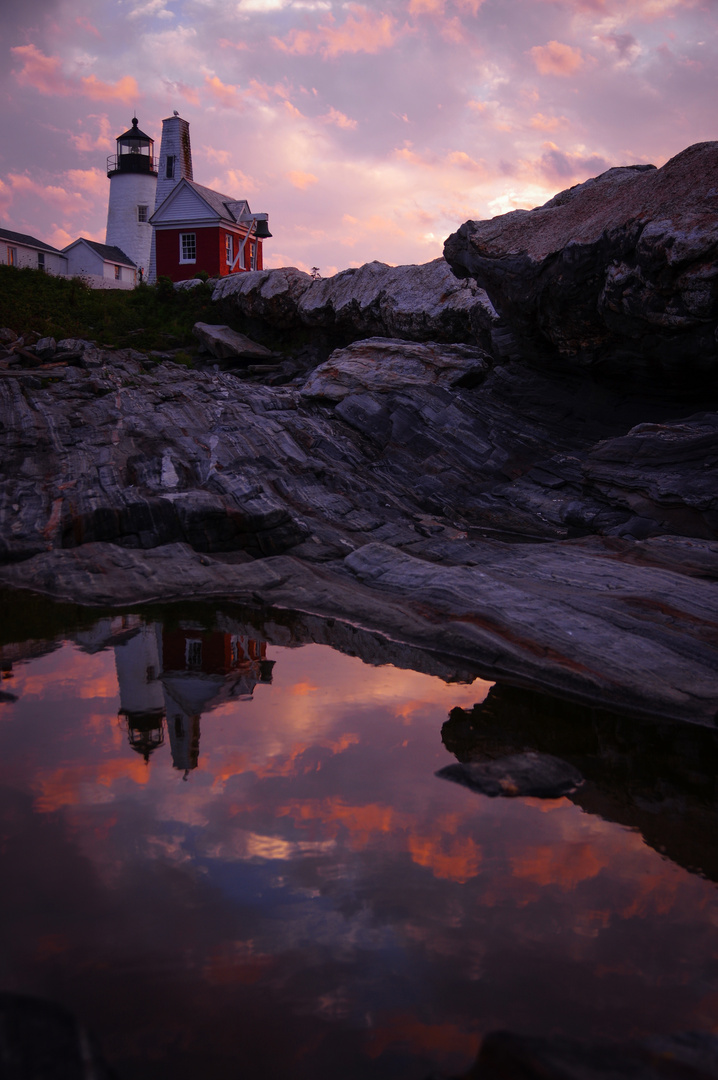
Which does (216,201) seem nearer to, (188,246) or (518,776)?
(188,246)

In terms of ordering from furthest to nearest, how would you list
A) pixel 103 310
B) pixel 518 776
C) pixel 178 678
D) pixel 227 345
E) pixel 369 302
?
pixel 103 310 → pixel 227 345 → pixel 369 302 → pixel 178 678 → pixel 518 776

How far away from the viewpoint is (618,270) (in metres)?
13.1

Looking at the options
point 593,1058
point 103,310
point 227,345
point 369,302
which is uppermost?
point 103,310

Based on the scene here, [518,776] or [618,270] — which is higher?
[618,270]

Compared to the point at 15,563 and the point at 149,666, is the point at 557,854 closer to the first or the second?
the point at 149,666

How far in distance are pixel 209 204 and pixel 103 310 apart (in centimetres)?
1392

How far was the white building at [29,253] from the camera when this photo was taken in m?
45.9

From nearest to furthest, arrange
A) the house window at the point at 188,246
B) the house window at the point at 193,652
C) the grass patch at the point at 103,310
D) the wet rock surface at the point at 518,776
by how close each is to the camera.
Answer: the wet rock surface at the point at 518,776 < the house window at the point at 193,652 < the grass patch at the point at 103,310 < the house window at the point at 188,246

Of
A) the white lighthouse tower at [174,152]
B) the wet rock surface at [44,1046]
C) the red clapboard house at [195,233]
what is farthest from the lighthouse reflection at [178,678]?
the white lighthouse tower at [174,152]

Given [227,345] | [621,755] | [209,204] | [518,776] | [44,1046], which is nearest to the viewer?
[44,1046]

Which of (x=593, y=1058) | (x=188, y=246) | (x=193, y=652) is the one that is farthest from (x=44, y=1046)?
(x=188, y=246)

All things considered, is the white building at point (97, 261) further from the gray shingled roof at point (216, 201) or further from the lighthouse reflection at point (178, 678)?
the lighthouse reflection at point (178, 678)

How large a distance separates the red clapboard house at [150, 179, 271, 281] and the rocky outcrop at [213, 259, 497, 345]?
11.3m

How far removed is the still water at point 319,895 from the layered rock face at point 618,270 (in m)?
8.59
